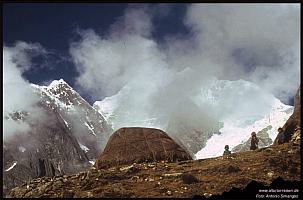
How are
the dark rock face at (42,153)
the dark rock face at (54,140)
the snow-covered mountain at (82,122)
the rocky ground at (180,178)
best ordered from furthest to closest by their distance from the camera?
the dark rock face at (42,153)
the dark rock face at (54,140)
the snow-covered mountain at (82,122)
the rocky ground at (180,178)

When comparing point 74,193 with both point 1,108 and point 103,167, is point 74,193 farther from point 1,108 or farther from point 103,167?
point 103,167

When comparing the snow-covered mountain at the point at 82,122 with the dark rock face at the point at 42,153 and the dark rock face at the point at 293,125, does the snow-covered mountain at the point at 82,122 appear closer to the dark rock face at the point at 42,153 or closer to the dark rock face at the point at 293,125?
the dark rock face at the point at 42,153

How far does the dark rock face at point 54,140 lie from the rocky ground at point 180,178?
8893 millimetres

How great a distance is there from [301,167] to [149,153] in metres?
7.64

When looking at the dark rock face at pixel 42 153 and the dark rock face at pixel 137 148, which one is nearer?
the dark rock face at pixel 137 148

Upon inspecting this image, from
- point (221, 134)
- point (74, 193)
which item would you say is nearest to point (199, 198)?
point (74, 193)

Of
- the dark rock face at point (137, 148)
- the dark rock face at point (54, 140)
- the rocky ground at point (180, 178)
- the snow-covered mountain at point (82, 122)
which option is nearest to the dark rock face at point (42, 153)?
the dark rock face at point (54, 140)

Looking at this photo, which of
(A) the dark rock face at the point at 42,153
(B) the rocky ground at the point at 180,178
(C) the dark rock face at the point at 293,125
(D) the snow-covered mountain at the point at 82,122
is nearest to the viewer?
(B) the rocky ground at the point at 180,178

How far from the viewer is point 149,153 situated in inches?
918

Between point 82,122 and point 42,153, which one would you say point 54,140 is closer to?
point 82,122

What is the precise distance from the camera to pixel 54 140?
3644 centimetres

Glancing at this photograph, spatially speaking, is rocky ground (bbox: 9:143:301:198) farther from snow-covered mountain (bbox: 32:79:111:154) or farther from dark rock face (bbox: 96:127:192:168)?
snow-covered mountain (bbox: 32:79:111:154)

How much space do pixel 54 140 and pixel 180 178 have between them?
1971 centimetres

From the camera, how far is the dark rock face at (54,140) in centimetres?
3266
